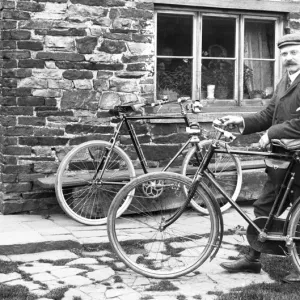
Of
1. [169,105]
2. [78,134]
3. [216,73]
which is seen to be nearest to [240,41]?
[216,73]

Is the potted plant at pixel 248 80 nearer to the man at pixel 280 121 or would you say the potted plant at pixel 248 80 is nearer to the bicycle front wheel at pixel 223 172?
the bicycle front wheel at pixel 223 172

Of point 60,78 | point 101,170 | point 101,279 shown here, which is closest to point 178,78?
point 60,78

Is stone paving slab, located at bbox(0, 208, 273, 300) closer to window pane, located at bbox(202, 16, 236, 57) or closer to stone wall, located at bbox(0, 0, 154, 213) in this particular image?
stone wall, located at bbox(0, 0, 154, 213)

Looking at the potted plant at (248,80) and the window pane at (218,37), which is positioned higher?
the window pane at (218,37)

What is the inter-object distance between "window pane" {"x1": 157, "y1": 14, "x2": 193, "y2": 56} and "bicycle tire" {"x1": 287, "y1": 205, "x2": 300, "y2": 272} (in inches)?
150

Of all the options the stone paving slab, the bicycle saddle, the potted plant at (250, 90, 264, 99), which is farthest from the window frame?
the stone paving slab

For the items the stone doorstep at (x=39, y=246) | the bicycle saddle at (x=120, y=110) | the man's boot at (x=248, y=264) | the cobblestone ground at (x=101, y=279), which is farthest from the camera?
the bicycle saddle at (x=120, y=110)

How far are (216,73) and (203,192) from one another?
12.4 feet

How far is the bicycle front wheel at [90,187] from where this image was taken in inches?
284

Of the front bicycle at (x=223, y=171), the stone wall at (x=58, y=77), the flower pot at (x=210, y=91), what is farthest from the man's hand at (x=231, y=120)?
the flower pot at (x=210, y=91)

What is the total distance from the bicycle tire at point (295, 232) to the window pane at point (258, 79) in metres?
4.05

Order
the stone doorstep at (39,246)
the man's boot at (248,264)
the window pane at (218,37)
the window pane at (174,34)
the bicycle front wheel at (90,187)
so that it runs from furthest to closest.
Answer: the window pane at (218,37) < the window pane at (174,34) < the bicycle front wheel at (90,187) < the stone doorstep at (39,246) < the man's boot at (248,264)

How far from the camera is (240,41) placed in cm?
878

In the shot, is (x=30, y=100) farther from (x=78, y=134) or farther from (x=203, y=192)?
(x=203, y=192)
